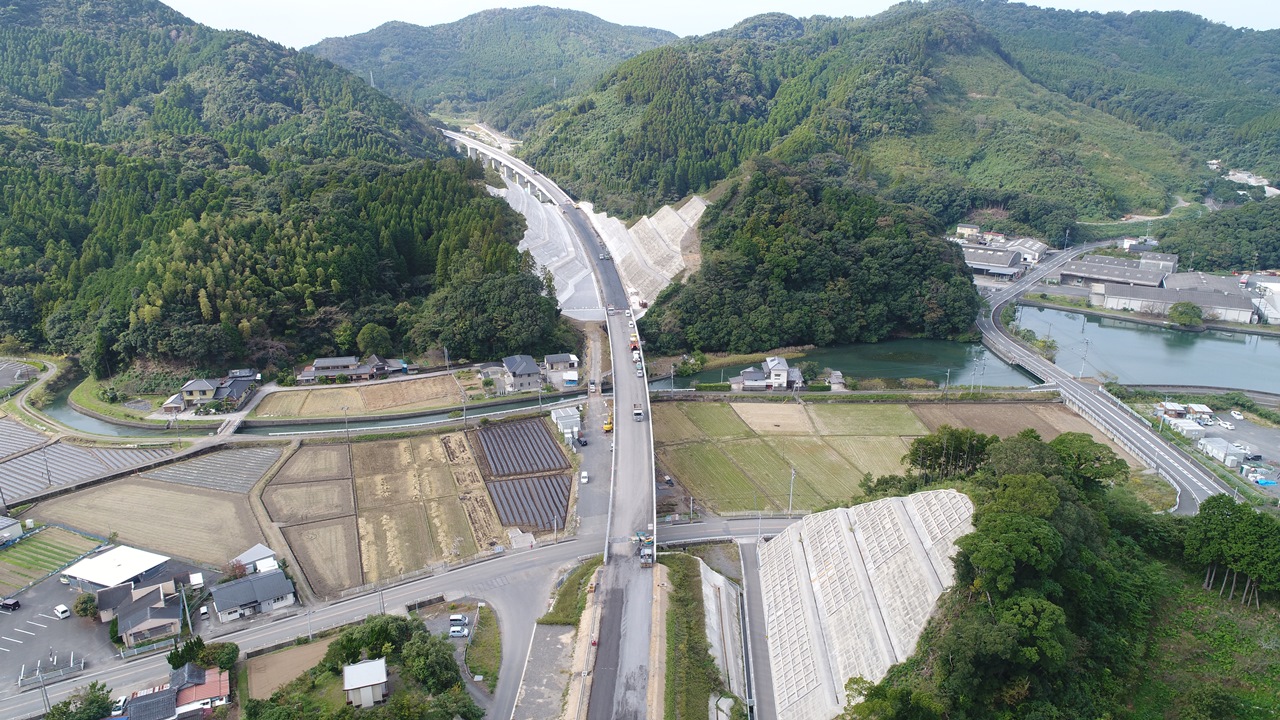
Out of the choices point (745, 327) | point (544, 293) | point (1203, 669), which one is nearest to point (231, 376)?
point (544, 293)

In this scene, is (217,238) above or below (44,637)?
above

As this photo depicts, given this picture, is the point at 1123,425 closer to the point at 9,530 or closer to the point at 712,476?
the point at 712,476

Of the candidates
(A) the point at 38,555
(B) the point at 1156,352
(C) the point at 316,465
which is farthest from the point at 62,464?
(B) the point at 1156,352

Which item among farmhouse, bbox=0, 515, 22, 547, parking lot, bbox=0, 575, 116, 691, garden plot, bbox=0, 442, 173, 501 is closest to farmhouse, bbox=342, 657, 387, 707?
parking lot, bbox=0, 575, 116, 691

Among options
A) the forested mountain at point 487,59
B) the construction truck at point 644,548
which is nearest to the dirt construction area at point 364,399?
the construction truck at point 644,548

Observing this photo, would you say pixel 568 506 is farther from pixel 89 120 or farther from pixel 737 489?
pixel 89 120

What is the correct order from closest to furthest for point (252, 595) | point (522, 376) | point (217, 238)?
point (252, 595) → point (522, 376) → point (217, 238)
